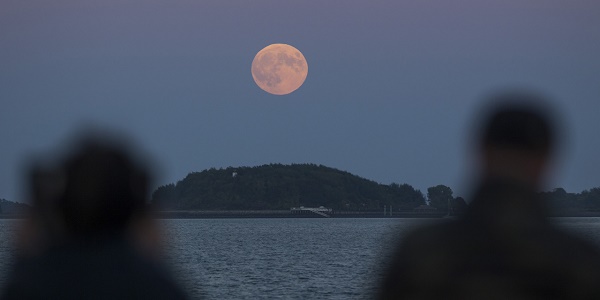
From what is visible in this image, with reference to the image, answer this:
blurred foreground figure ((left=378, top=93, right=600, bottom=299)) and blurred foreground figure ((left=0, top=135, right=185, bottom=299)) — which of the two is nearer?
blurred foreground figure ((left=378, top=93, right=600, bottom=299))

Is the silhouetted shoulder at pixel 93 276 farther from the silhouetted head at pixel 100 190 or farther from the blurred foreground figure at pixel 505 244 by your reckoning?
the blurred foreground figure at pixel 505 244

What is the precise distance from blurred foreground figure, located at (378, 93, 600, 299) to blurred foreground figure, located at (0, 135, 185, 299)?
97 cm

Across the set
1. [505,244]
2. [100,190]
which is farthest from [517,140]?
[100,190]

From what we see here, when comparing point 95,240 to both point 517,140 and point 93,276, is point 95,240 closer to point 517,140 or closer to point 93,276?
point 93,276

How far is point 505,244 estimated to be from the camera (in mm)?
3859

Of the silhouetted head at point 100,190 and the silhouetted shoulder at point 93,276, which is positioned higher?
the silhouetted head at point 100,190

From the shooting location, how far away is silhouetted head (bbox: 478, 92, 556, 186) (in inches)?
151

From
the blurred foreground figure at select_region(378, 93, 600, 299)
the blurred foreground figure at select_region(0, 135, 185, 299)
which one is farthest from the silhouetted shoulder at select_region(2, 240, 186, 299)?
the blurred foreground figure at select_region(378, 93, 600, 299)

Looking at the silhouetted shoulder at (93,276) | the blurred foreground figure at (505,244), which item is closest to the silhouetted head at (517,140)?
the blurred foreground figure at (505,244)

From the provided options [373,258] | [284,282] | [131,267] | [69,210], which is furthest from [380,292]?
[373,258]

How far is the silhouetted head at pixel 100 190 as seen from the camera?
4.32 meters

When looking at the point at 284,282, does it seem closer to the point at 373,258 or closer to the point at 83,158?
the point at 373,258

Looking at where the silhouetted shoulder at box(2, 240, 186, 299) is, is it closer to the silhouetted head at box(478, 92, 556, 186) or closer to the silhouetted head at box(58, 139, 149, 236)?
the silhouetted head at box(58, 139, 149, 236)

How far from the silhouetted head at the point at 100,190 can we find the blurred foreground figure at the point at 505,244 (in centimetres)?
111
